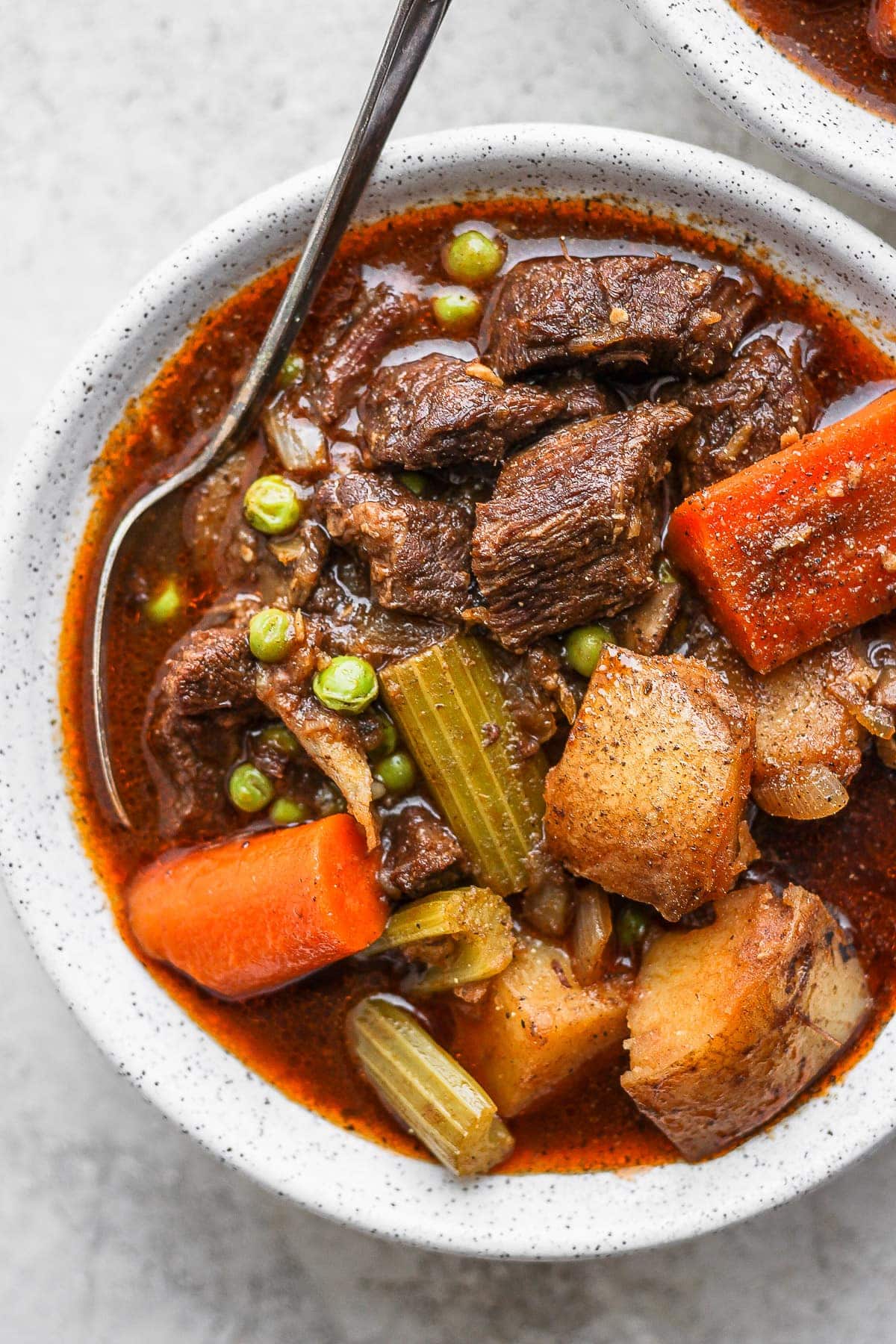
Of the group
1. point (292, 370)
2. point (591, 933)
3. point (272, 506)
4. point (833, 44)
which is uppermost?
point (833, 44)

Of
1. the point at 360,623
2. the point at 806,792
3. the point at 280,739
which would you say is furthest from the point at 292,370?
the point at 806,792

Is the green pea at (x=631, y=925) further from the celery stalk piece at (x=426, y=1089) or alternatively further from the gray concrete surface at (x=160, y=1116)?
the gray concrete surface at (x=160, y=1116)

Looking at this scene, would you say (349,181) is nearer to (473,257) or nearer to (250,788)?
(473,257)

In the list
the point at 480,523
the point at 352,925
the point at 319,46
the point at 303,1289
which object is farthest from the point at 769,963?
the point at 319,46

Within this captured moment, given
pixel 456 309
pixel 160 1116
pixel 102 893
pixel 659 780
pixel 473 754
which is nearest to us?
pixel 659 780

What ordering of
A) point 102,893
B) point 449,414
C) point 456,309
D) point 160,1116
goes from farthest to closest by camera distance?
point 160,1116 → point 102,893 → point 456,309 → point 449,414

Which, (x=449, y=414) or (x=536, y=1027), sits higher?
(x=449, y=414)

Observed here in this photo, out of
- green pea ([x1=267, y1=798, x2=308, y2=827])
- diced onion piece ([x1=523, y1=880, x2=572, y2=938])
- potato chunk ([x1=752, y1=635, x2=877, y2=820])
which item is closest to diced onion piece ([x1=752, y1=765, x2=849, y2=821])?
potato chunk ([x1=752, y1=635, x2=877, y2=820])
